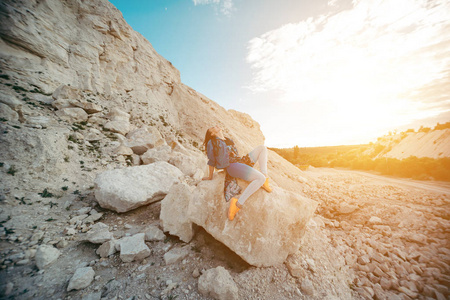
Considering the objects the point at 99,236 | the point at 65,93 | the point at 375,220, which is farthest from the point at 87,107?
the point at 375,220

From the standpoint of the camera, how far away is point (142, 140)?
8.78 metres

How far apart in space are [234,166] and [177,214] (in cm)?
214

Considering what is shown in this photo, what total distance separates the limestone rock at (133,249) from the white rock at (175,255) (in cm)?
49

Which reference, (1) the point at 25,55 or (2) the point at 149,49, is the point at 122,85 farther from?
(2) the point at 149,49

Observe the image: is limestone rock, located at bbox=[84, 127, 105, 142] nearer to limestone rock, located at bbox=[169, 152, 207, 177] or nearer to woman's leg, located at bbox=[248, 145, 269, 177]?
limestone rock, located at bbox=[169, 152, 207, 177]

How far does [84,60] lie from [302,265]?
18.2m

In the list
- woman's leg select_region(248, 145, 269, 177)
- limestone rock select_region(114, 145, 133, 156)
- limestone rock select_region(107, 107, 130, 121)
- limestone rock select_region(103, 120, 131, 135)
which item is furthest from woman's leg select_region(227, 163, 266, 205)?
limestone rock select_region(107, 107, 130, 121)

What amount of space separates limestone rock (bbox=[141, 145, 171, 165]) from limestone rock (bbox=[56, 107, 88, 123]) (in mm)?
4239

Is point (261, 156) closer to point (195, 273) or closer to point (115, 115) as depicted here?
point (195, 273)

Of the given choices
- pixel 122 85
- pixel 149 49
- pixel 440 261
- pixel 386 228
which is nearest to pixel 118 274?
pixel 440 261

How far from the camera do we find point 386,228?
16.9 ft

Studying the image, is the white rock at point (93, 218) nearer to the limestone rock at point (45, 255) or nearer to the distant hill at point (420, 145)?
the limestone rock at point (45, 255)

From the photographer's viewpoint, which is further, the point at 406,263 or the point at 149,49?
the point at 149,49

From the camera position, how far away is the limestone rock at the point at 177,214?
154 inches
